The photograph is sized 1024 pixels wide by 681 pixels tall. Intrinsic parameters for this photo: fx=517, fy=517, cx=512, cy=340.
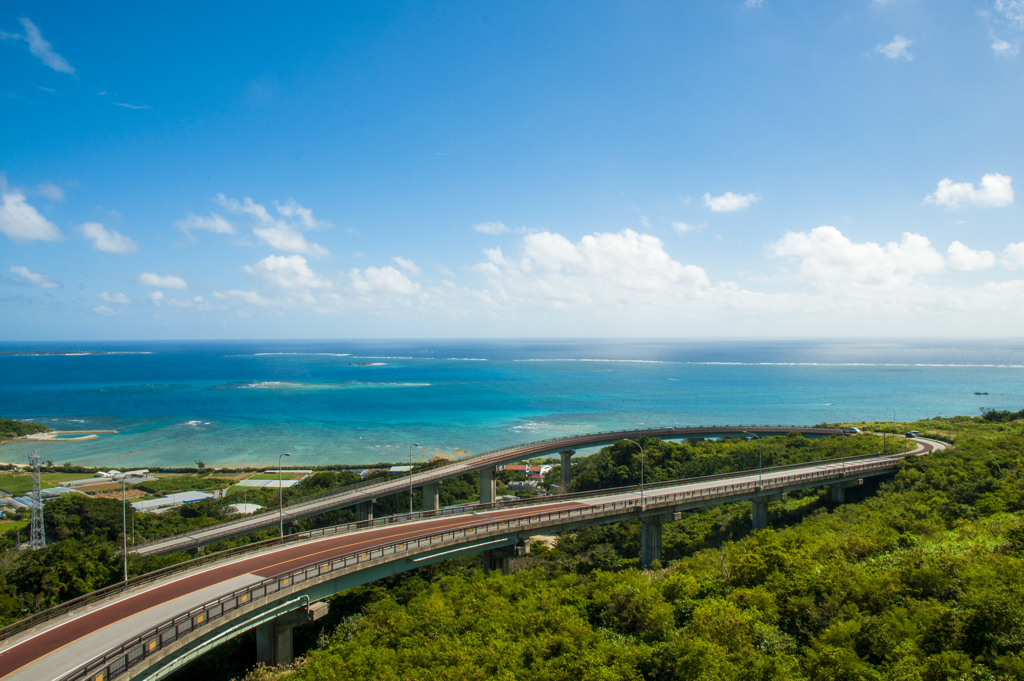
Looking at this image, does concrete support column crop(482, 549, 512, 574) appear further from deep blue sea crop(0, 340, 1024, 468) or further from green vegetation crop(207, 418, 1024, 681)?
deep blue sea crop(0, 340, 1024, 468)

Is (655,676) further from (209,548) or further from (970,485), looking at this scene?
(970,485)

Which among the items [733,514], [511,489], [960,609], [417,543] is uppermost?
[960,609]

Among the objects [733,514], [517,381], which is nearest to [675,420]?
[733,514]

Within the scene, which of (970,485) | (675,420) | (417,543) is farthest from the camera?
(675,420)

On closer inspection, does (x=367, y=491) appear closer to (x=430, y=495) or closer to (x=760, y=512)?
(x=430, y=495)

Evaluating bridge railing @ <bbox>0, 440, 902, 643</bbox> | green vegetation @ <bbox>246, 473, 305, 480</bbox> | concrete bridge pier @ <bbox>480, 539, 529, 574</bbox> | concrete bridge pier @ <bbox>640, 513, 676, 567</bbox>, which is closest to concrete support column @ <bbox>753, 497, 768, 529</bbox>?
bridge railing @ <bbox>0, 440, 902, 643</bbox>

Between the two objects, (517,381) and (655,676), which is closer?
(655,676)

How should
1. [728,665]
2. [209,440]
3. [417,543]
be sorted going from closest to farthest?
[728,665] < [417,543] < [209,440]
